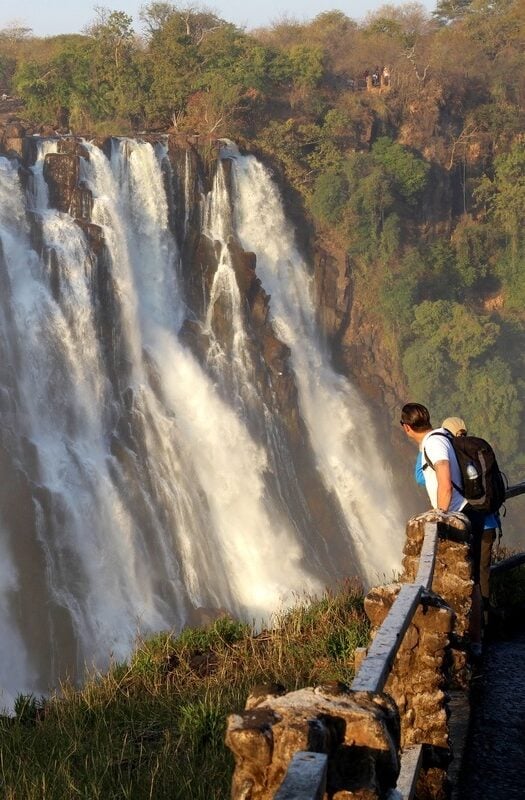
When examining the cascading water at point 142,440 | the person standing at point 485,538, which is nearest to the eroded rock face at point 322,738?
the person standing at point 485,538

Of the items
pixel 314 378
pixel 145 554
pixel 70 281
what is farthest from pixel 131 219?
pixel 145 554

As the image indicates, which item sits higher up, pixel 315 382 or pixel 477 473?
pixel 477 473

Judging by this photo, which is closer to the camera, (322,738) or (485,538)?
(322,738)

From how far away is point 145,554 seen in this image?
84.1 ft

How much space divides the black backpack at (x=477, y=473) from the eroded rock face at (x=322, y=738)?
3843mm

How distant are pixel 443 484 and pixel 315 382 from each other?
29.8 metres

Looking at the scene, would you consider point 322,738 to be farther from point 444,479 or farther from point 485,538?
point 485,538

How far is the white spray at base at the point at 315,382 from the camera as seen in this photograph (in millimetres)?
33250

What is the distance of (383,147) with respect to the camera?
42.5 metres

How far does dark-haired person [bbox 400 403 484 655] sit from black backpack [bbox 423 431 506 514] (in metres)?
0.05

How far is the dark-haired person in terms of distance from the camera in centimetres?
593

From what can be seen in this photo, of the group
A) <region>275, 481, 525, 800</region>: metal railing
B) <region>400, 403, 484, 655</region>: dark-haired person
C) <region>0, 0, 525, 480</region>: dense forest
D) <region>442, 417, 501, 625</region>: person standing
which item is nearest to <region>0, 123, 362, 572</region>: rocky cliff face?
<region>0, 0, 525, 480</region>: dense forest

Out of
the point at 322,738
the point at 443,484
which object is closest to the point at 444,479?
the point at 443,484

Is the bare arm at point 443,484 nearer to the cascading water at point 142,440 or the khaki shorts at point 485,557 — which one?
the khaki shorts at point 485,557
